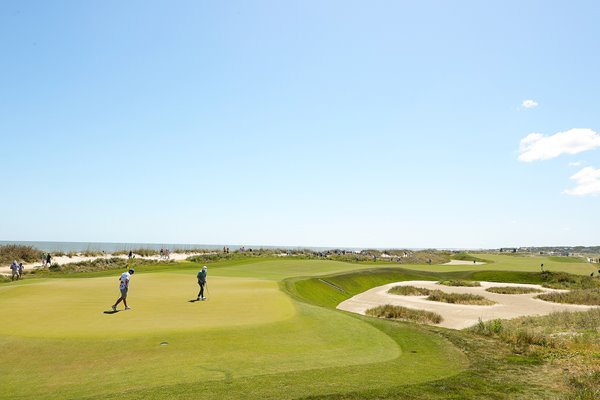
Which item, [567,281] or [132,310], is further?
[567,281]

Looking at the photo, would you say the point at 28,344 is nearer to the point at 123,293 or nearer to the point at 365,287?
the point at 123,293

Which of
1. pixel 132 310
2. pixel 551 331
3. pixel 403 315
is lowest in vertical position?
pixel 403 315

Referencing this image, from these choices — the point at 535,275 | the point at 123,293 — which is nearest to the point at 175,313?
the point at 123,293

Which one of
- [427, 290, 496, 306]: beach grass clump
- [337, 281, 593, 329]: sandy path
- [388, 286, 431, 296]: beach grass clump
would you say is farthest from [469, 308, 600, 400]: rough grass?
[388, 286, 431, 296]: beach grass clump

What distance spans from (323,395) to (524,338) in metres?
11.7

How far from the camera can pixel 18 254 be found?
200ft

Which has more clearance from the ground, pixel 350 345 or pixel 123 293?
pixel 123 293

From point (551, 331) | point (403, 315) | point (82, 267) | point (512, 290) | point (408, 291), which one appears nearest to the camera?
point (551, 331)

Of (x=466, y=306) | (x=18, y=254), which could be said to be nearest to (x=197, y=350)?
(x=466, y=306)

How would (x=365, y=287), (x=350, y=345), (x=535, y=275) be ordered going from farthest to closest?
(x=535, y=275) < (x=365, y=287) < (x=350, y=345)

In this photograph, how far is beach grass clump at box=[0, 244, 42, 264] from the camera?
57800 mm

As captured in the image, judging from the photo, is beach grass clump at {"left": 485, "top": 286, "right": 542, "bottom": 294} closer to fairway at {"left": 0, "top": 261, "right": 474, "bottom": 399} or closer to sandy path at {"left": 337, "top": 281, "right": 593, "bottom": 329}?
sandy path at {"left": 337, "top": 281, "right": 593, "bottom": 329}

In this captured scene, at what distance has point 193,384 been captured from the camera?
995 centimetres

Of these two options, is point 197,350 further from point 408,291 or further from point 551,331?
point 408,291
